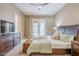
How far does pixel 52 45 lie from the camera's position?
2.85 m

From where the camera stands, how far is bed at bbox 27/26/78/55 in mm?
2748

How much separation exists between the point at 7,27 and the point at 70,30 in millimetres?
1563

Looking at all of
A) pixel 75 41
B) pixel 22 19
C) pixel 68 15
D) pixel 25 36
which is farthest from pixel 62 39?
pixel 22 19

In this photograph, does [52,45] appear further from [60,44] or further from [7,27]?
[7,27]

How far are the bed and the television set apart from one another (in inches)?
24.0

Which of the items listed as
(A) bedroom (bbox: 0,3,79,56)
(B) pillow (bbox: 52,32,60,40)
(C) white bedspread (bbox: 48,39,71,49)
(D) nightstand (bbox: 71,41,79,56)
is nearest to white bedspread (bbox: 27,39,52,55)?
(A) bedroom (bbox: 0,3,79,56)

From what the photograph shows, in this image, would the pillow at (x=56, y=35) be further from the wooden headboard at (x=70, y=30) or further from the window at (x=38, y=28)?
the window at (x=38, y=28)

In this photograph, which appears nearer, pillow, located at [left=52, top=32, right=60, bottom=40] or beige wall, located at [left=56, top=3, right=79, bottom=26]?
beige wall, located at [left=56, top=3, right=79, bottom=26]

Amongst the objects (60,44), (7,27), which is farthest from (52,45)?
(7,27)

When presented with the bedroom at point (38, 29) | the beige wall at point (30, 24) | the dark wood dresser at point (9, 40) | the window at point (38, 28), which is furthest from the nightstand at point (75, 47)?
the dark wood dresser at point (9, 40)

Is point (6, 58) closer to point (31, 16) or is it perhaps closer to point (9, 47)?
point (9, 47)

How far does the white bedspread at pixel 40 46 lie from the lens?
2815 millimetres

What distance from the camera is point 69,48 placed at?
273 centimetres

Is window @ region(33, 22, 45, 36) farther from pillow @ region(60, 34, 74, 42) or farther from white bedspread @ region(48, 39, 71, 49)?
pillow @ region(60, 34, 74, 42)
